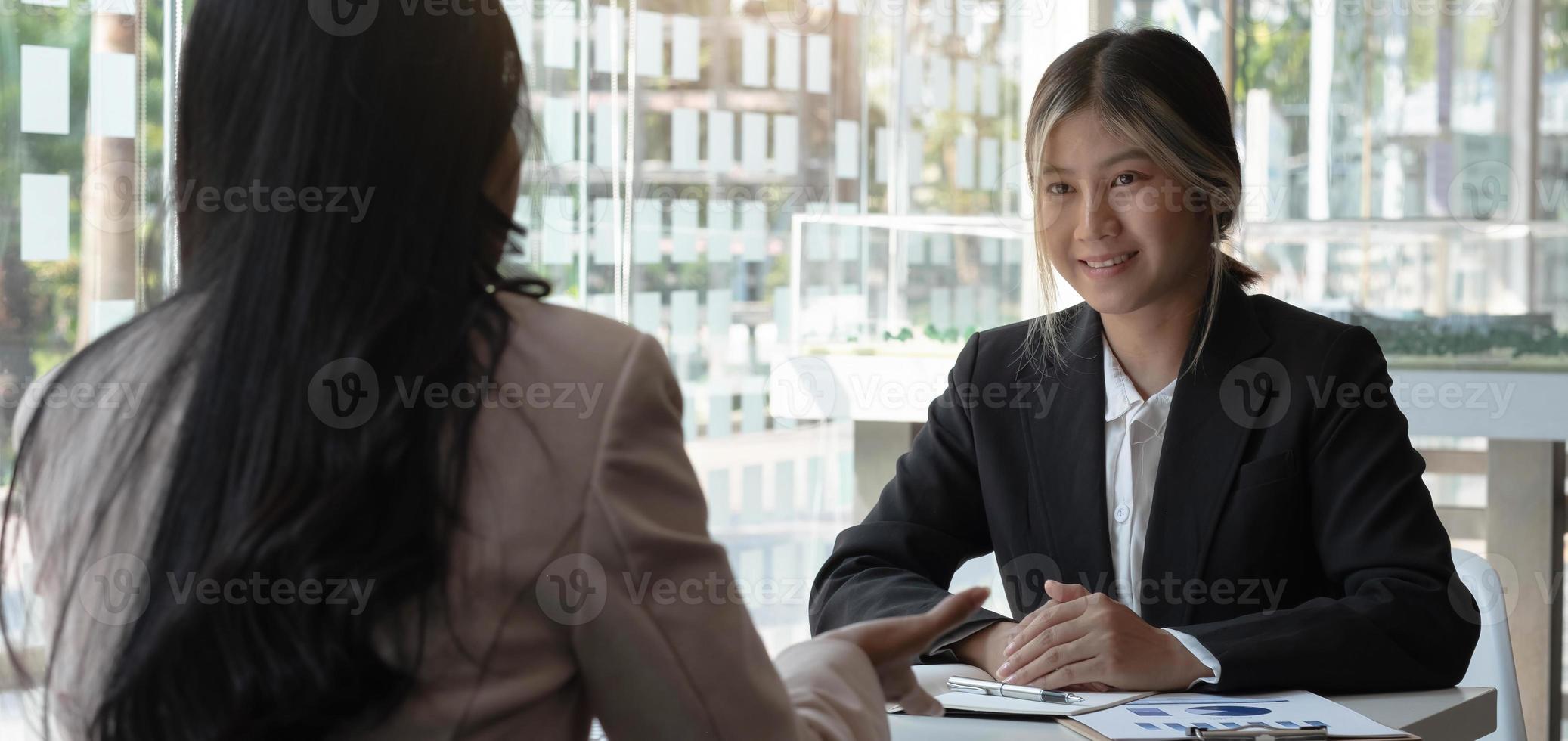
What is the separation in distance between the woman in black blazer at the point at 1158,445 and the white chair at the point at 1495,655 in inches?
8.3

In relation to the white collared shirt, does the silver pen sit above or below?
below

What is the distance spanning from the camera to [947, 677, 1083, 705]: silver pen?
48.6 inches

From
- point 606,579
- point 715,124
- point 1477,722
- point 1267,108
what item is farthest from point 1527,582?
point 606,579

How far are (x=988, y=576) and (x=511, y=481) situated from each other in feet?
4.49

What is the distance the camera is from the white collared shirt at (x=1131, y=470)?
5.23 feet

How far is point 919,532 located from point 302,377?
1.09 meters

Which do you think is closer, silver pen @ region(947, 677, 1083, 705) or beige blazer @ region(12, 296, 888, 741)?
beige blazer @ region(12, 296, 888, 741)

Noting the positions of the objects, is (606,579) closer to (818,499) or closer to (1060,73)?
(1060,73)

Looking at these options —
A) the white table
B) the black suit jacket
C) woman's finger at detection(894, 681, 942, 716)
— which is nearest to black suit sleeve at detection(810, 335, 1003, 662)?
the black suit jacket

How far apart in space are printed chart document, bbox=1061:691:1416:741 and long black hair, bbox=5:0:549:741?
0.63m

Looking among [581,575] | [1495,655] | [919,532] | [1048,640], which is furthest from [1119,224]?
[581,575]

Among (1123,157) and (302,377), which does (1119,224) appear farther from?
(302,377)

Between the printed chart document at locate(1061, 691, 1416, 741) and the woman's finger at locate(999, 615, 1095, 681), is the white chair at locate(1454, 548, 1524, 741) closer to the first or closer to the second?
the printed chart document at locate(1061, 691, 1416, 741)

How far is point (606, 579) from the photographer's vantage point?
0.69 m
